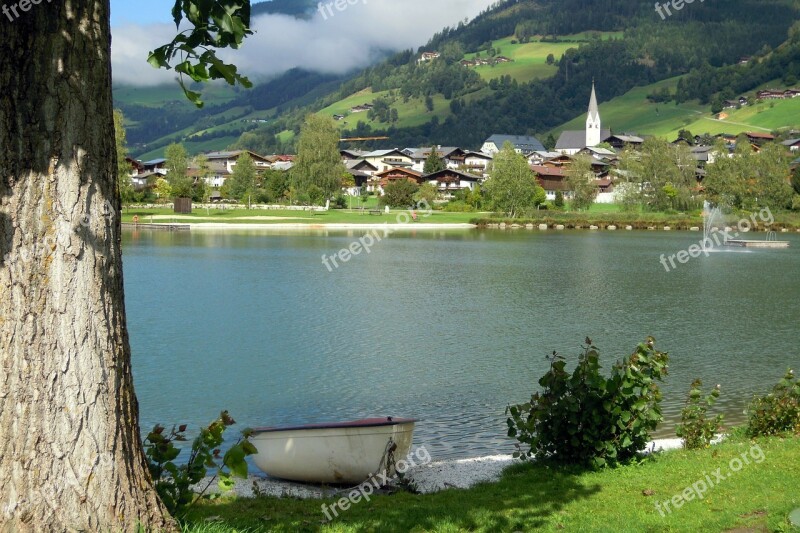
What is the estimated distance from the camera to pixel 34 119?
5.23 meters

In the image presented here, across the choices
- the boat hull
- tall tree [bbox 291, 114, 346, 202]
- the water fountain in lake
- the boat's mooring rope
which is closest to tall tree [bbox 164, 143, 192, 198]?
tall tree [bbox 291, 114, 346, 202]

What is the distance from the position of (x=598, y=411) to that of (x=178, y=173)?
357 feet

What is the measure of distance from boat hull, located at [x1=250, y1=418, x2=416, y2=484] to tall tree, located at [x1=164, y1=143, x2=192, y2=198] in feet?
338

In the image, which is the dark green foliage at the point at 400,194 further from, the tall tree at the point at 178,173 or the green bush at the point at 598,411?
the green bush at the point at 598,411

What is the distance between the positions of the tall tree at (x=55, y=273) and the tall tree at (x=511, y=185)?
99.3 m

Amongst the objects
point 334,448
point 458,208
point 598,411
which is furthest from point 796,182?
point 334,448

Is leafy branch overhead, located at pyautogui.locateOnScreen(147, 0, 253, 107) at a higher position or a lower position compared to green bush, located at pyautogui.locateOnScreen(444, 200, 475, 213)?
higher

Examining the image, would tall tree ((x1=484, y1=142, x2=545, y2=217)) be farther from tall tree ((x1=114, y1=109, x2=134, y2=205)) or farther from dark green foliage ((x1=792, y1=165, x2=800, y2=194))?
tall tree ((x1=114, y1=109, x2=134, y2=205))

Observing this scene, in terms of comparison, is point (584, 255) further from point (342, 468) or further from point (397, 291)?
point (342, 468)

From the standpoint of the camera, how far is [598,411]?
9922 mm

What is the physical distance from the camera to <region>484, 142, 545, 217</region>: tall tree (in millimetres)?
103312

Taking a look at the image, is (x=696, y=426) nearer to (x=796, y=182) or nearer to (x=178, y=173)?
(x=178, y=173)

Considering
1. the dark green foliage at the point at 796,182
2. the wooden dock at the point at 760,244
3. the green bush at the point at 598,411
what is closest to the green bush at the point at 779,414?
the green bush at the point at 598,411

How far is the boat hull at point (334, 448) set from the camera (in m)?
10.5
